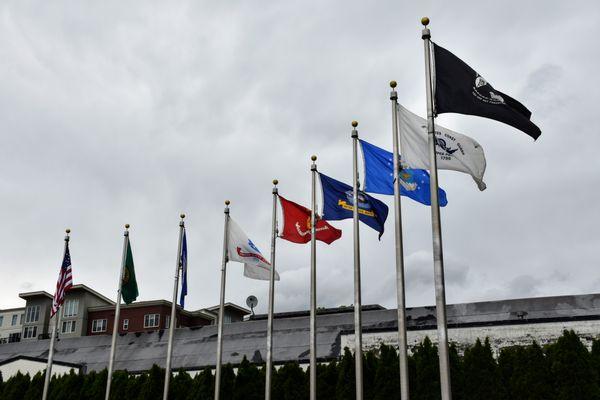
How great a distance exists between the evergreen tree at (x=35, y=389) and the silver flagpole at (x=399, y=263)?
2705cm

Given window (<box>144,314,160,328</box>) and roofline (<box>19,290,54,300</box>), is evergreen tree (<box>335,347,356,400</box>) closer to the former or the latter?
window (<box>144,314,160,328</box>)

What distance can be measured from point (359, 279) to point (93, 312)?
71.2 m

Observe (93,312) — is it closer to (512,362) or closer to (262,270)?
(262,270)

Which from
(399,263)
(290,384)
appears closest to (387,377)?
(290,384)

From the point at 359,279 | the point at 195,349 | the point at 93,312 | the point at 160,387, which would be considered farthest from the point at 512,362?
the point at 93,312

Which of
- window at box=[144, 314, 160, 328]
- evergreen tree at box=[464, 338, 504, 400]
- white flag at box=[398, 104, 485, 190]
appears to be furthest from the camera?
window at box=[144, 314, 160, 328]

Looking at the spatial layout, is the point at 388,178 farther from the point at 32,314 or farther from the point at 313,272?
the point at 32,314

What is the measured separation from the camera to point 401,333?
1838 centimetres

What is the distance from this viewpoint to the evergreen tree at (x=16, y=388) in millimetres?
39463

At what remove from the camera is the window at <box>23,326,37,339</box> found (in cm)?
8961

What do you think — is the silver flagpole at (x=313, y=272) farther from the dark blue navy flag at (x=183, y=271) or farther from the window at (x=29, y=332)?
the window at (x=29, y=332)

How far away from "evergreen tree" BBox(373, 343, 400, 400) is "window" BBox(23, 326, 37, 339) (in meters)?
73.0

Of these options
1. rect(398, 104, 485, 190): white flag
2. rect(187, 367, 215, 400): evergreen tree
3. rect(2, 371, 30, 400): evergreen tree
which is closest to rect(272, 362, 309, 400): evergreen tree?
rect(187, 367, 215, 400): evergreen tree

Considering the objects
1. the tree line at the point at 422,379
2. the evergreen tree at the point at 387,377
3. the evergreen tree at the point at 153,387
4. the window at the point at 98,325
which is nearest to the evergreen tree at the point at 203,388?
the tree line at the point at 422,379
